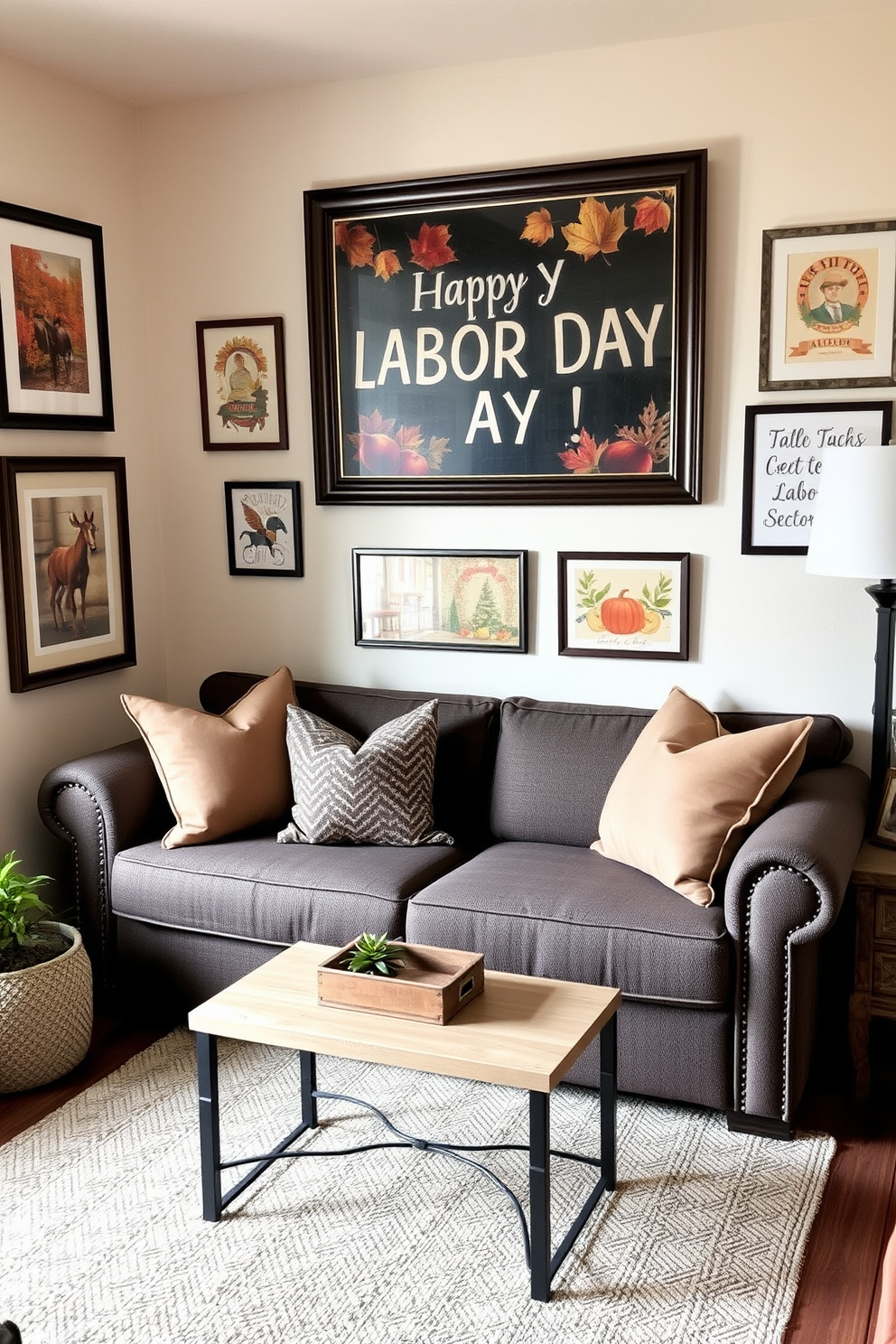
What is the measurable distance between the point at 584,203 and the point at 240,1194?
2700 mm

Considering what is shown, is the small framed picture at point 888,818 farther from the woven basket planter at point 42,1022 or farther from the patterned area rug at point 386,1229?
the woven basket planter at point 42,1022

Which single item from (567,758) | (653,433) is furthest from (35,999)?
(653,433)

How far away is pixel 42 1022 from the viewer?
2889 millimetres

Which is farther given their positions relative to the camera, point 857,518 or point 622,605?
point 622,605

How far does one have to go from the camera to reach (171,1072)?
300 cm

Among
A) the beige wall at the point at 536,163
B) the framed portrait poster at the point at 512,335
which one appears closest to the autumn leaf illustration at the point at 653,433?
the framed portrait poster at the point at 512,335

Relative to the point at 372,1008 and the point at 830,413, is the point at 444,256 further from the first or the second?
the point at 372,1008

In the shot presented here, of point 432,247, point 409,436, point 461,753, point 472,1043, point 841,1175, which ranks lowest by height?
point 841,1175

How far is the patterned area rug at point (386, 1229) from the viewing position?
6.91 ft

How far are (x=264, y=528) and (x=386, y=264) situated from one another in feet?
3.08

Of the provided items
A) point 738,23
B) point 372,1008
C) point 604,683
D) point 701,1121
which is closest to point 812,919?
point 701,1121

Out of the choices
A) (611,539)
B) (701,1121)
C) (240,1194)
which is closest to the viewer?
(240,1194)

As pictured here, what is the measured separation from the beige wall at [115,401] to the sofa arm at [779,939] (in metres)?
2.13

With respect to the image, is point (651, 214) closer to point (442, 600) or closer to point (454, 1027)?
point (442, 600)
